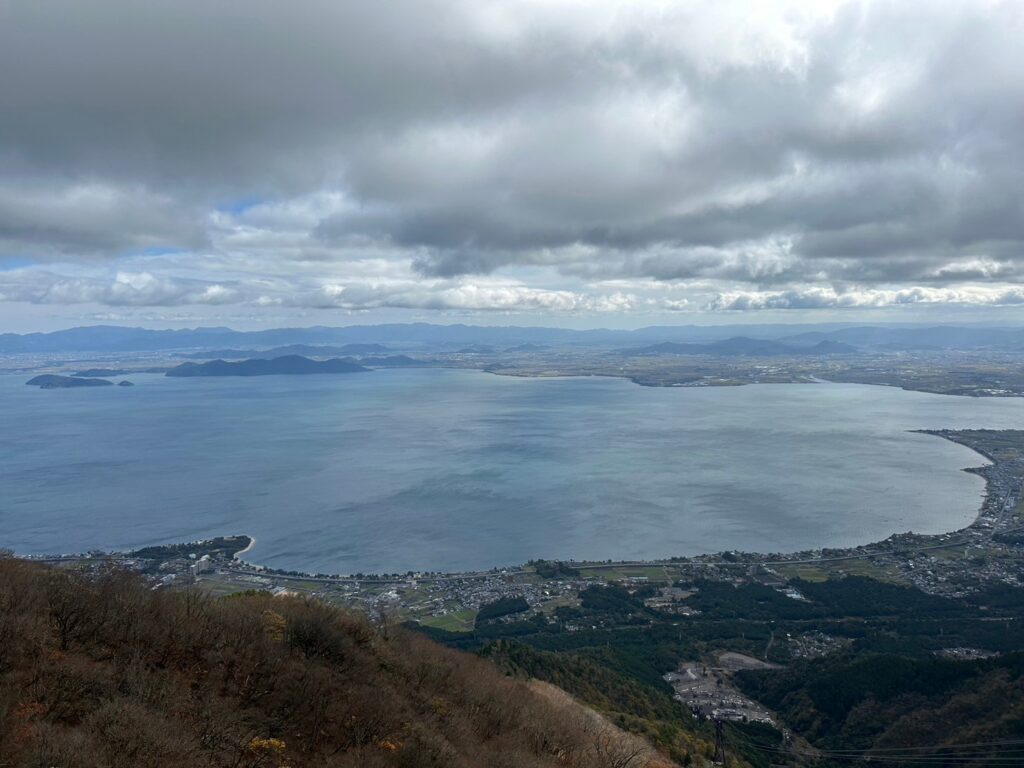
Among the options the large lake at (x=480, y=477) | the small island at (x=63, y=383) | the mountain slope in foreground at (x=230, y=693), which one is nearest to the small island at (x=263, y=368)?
the small island at (x=63, y=383)

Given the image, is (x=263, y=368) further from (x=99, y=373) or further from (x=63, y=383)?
(x=63, y=383)

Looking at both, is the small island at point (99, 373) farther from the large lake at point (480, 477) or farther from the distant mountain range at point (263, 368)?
the large lake at point (480, 477)

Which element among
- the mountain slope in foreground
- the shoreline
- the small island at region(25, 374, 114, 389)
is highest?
the mountain slope in foreground

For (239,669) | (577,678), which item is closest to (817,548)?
(577,678)

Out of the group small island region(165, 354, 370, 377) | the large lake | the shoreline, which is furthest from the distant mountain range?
the shoreline

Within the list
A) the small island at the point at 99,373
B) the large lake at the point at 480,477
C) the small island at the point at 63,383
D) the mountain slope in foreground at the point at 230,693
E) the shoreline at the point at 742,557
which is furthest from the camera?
the small island at the point at 99,373

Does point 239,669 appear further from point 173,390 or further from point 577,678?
point 173,390

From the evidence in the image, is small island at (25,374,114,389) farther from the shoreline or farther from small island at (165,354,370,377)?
the shoreline

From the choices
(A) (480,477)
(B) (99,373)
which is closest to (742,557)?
(A) (480,477)
